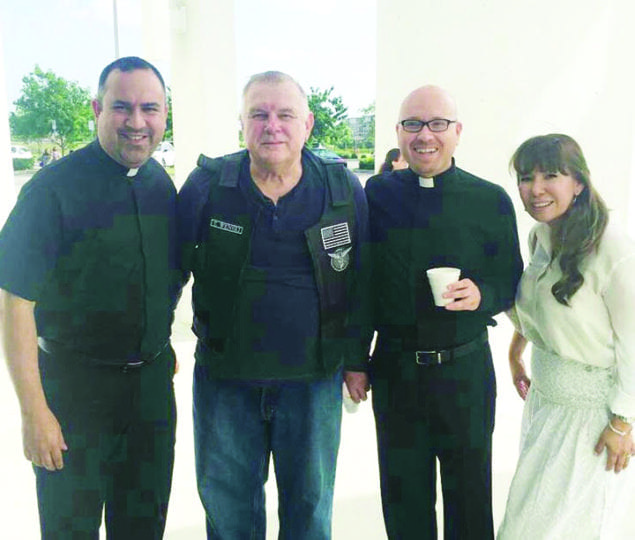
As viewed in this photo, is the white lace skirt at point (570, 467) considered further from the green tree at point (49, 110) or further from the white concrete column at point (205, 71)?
the green tree at point (49, 110)

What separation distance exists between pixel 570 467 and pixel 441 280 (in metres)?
0.83

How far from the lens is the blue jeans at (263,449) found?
2.16 metres

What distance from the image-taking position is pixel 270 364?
2.09 m

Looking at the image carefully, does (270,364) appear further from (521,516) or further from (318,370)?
(521,516)

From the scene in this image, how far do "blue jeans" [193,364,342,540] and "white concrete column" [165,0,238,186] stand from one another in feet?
14.2

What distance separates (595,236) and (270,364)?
3.94ft

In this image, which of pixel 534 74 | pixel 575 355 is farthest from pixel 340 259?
pixel 534 74

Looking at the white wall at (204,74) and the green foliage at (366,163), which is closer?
the white wall at (204,74)

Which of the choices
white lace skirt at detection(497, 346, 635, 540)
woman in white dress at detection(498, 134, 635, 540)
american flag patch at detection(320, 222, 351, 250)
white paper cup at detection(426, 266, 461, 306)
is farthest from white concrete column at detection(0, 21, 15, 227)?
white lace skirt at detection(497, 346, 635, 540)

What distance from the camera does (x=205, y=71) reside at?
603cm

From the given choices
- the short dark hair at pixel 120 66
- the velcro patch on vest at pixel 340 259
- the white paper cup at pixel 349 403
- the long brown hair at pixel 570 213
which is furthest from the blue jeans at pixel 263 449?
the short dark hair at pixel 120 66

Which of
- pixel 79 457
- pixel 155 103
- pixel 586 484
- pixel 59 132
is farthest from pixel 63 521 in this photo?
pixel 59 132

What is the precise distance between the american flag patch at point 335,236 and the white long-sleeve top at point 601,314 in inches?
28.9

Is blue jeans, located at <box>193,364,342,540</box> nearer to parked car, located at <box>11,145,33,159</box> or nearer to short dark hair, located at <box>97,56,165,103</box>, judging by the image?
short dark hair, located at <box>97,56,165,103</box>
